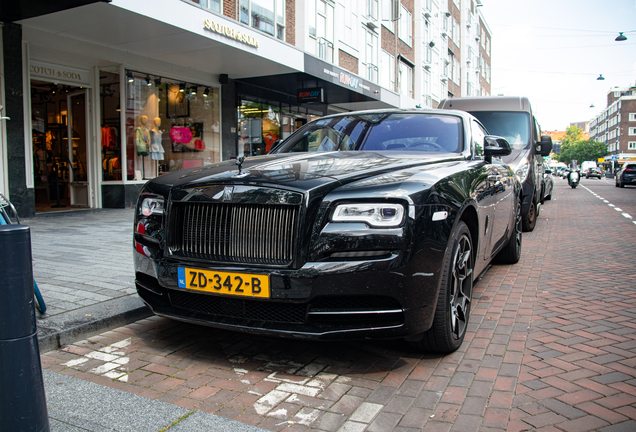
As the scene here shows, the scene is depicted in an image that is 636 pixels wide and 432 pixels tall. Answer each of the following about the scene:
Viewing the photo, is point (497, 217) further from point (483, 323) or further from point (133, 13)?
point (133, 13)

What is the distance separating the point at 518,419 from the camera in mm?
2340

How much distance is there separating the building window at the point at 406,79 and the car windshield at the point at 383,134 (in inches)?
1049

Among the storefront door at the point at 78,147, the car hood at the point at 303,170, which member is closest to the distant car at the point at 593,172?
the storefront door at the point at 78,147

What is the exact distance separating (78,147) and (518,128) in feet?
34.1

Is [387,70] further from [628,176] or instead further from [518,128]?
[518,128]

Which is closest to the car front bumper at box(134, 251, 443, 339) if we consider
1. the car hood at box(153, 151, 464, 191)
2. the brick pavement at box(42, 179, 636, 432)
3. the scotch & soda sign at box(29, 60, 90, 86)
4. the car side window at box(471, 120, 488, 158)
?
the brick pavement at box(42, 179, 636, 432)

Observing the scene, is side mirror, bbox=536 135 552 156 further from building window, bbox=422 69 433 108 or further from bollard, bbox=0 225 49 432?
building window, bbox=422 69 433 108

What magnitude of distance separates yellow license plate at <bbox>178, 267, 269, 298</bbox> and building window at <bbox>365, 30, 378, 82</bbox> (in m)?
23.4

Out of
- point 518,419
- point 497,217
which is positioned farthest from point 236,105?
point 518,419

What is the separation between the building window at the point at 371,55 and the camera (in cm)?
2503

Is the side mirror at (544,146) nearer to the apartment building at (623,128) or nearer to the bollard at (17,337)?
the bollard at (17,337)

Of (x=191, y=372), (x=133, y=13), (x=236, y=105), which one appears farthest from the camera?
(x=236, y=105)

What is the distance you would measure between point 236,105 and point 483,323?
13398 millimetres

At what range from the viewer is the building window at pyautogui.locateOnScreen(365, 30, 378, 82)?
82.1 feet
